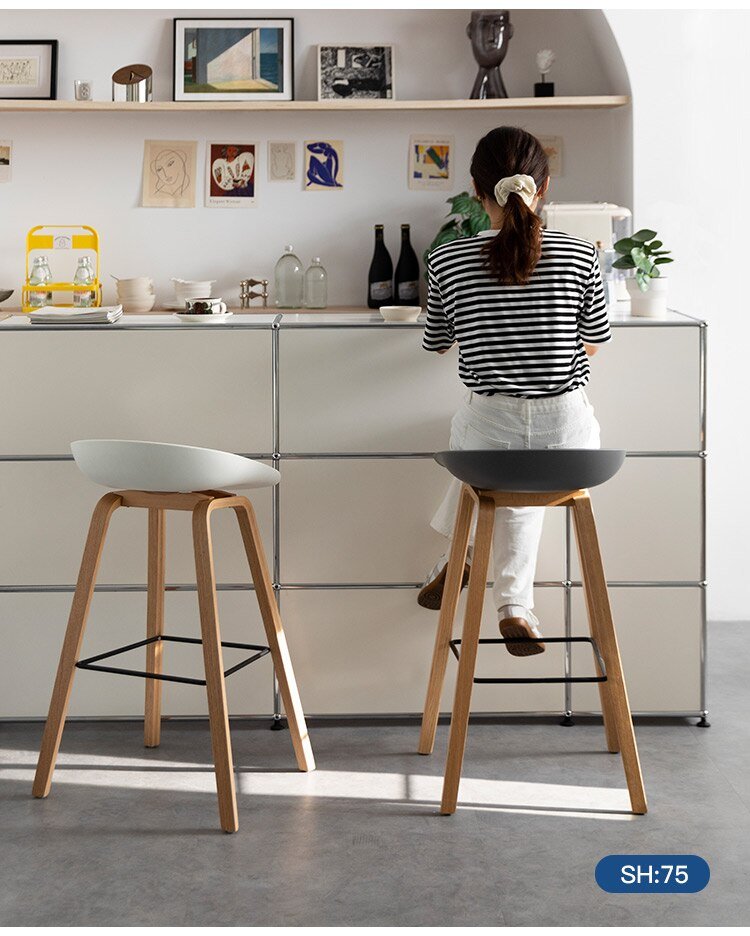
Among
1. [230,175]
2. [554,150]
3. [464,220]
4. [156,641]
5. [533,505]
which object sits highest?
[554,150]

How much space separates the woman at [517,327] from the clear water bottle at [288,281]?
77.3 inches

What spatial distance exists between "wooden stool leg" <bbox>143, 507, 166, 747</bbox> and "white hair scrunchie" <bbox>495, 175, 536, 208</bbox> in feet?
3.76

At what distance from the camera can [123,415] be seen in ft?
10.2

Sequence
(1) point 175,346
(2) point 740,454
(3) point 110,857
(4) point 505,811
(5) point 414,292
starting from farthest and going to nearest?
(5) point 414,292
(2) point 740,454
(1) point 175,346
(4) point 505,811
(3) point 110,857

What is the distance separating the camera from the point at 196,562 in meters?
2.59

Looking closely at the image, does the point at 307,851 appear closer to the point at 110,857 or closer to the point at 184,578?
the point at 110,857

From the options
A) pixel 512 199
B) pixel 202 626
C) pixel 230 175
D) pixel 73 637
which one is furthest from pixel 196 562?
pixel 230 175

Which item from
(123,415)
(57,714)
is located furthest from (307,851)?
(123,415)

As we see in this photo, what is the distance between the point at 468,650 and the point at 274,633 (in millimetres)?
519

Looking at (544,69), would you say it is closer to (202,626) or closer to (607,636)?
(607,636)

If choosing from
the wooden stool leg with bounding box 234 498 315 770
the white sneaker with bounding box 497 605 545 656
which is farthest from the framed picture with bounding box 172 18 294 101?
the white sneaker with bounding box 497 605 545 656

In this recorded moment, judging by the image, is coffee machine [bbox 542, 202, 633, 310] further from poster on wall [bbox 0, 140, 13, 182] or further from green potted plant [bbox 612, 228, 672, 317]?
poster on wall [bbox 0, 140, 13, 182]

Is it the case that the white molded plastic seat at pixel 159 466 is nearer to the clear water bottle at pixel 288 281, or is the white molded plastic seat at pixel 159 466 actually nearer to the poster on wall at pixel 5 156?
the clear water bottle at pixel 288 281

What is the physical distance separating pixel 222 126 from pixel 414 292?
102 centimetres
